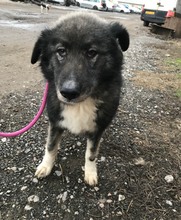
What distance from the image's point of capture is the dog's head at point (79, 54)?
221 centimetres

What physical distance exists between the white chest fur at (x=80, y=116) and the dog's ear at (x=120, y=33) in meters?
0.67

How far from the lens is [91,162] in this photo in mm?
2947

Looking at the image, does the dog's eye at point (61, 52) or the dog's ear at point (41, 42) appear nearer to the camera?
the dog's eye at point (61, 52)

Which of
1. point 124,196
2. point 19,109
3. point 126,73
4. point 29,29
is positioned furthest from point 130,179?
point 29,29

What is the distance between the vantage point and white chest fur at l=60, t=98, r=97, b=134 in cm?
263

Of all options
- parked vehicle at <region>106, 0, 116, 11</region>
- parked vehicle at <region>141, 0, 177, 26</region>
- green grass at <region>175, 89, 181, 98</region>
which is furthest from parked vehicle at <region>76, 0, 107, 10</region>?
green grass at <region>175, 89, 181, 98</region>

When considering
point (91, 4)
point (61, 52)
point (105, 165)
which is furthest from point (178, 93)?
point (91, 4)

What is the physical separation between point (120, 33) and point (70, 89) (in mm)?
947

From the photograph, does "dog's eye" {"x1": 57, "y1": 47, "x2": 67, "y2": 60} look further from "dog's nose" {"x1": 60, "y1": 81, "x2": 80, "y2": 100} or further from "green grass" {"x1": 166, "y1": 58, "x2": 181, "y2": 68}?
"green grass" {"x1": 166, "y1": 58, "x2": 181, "y2": 68}

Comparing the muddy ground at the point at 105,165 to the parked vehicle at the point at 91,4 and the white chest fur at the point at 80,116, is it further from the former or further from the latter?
the parked vehicle at the point at 91,4

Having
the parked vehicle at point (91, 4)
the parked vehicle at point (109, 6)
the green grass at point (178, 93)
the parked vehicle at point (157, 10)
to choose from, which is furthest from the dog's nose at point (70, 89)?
the parked vehicle at point (109, 6)

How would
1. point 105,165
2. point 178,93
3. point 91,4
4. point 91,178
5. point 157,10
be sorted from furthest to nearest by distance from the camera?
point 91,4, point 157,10, point 178,93, point 105,165, point 91,178

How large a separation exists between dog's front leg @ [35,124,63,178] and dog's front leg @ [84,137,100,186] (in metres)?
0.35

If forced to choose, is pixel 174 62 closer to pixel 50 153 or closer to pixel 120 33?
pixel 120 33
